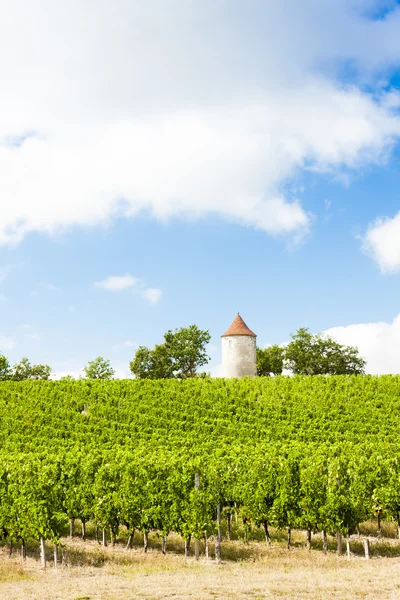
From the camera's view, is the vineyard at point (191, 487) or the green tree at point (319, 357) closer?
the vineyard at point (191, 487)

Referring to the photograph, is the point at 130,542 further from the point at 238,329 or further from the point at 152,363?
the point at 152,363

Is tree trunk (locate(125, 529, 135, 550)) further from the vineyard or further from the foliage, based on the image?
the foliage

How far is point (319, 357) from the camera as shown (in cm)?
7588

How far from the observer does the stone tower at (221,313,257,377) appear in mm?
64188

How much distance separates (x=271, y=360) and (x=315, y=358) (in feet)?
20.5

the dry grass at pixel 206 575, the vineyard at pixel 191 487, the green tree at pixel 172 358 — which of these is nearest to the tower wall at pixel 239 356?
the green tree at pixel 172 358

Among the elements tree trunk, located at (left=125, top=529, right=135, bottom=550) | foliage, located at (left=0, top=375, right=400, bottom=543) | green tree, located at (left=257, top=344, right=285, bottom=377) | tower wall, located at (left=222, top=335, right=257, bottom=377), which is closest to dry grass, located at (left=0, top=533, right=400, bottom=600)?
tree trunk, located at (left=125, top=529, right=135, bottom=550)

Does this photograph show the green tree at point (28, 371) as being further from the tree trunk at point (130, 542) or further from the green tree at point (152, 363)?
the tree trunk at point (130, 542)

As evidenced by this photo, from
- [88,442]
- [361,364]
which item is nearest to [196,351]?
[361,364]

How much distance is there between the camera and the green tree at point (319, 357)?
75812mm

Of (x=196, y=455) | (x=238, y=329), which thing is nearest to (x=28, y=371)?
(x=238, y=329)

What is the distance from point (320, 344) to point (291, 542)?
57097mm

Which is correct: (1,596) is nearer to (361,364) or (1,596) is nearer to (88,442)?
(88,442)

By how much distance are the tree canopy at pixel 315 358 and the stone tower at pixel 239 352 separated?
1316 cm
